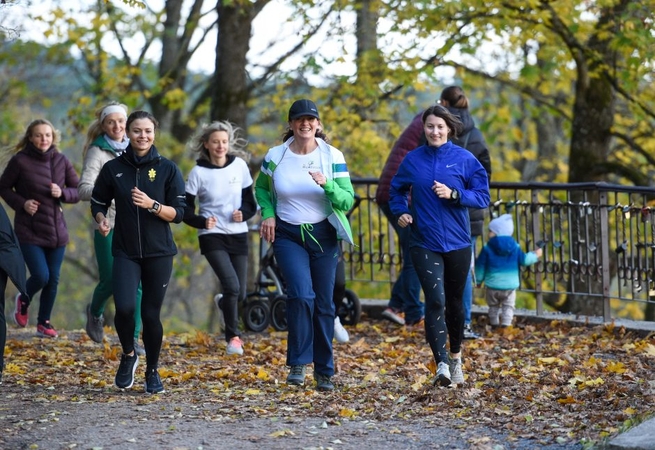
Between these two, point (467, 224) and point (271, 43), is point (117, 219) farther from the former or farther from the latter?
point (271, 43)

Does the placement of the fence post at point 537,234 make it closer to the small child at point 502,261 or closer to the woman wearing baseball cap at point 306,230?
the small child at point 502,261

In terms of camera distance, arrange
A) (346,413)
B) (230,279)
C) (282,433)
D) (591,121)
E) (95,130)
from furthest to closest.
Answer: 1. (591,121)
2. (230,279)
3. (95,130)
4. (346,413)
5. (282,433)

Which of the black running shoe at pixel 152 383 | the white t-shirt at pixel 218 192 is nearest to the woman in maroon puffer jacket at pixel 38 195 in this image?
the white t-shirt at pixel 218 192

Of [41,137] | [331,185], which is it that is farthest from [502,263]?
[41,137]

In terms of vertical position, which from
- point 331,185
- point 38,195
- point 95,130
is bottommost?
point 331,185

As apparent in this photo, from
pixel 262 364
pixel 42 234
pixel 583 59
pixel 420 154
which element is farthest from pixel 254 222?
pixel 583 59

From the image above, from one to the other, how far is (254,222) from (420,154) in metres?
5.18

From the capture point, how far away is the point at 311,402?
758 cm

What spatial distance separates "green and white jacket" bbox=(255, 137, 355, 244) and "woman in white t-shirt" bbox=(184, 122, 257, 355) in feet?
5.65

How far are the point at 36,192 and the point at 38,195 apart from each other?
34 mm

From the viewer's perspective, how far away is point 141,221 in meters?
7.64

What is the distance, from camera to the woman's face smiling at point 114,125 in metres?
9.72

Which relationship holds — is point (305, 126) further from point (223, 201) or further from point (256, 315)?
point (256, 315)

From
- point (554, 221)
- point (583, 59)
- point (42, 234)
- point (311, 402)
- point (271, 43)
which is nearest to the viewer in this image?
point (311, 402)
